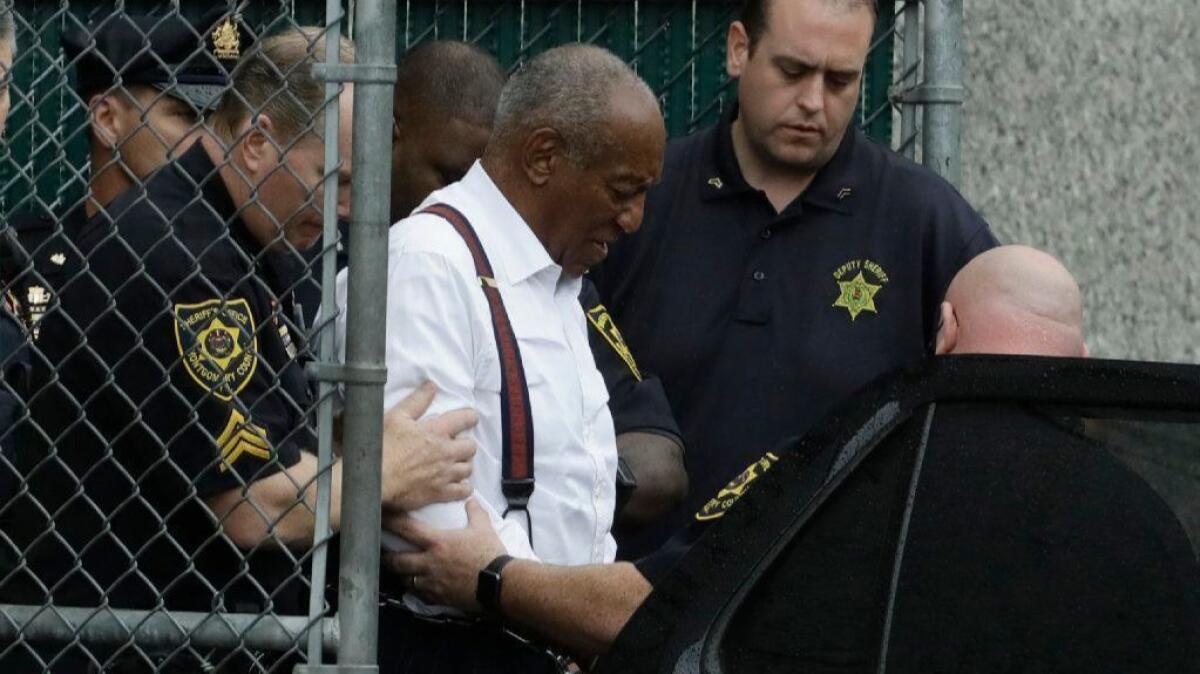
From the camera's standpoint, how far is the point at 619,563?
3254mm

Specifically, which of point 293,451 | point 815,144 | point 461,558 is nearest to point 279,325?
point 293,451

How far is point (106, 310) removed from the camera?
324 centimetres

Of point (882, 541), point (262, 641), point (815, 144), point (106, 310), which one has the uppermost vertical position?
point (815, 144)

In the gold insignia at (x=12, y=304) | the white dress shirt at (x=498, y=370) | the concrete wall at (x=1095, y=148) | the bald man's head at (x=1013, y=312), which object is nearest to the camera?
the bald man's head at (x=1013, y=312)

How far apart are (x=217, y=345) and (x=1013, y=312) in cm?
121

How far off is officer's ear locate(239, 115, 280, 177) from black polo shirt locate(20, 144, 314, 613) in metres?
0.07

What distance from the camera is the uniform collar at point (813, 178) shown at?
13.7 ft

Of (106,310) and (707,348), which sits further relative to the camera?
(707,348)

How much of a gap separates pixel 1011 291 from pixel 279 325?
1.18 meters

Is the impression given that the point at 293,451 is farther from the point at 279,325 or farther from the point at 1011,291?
the point at 1011,291

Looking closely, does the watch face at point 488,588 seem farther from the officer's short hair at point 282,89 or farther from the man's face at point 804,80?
the man's face at point 804,80

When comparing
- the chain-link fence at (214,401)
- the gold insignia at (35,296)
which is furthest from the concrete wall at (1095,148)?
the gold insignia at (35,296)

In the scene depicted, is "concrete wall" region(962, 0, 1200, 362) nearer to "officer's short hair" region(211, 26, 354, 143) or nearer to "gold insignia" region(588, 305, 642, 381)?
"gold insignia" region(588, 305, 642, 381)

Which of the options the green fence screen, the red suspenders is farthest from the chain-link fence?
the green fence screen
